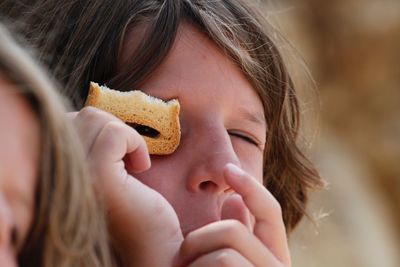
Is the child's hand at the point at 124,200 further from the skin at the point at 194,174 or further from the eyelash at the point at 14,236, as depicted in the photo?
the eyelash at the point at 14,236

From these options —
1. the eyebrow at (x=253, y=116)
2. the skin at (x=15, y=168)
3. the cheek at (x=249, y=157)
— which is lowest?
the cheek at (x=249, y=157)

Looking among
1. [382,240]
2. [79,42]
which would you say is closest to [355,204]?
[382,240]

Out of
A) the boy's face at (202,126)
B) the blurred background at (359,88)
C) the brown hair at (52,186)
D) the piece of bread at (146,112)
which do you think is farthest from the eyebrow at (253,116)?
the blurred background at (359,88)

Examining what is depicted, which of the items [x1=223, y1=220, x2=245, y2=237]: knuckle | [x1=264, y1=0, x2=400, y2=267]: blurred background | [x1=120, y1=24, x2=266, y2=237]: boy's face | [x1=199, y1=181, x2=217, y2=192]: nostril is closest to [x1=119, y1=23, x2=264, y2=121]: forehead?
[x1=120, y1=24, x2=266, y2=237]: boy's face

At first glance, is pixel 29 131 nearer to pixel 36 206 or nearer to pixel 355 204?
pixel 36 206

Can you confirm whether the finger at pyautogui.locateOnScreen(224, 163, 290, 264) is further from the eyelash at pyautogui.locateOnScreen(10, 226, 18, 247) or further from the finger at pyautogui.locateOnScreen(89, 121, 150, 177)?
the eyelash at pyautogui.locateOnScreen(10, 226, 18, 247)
